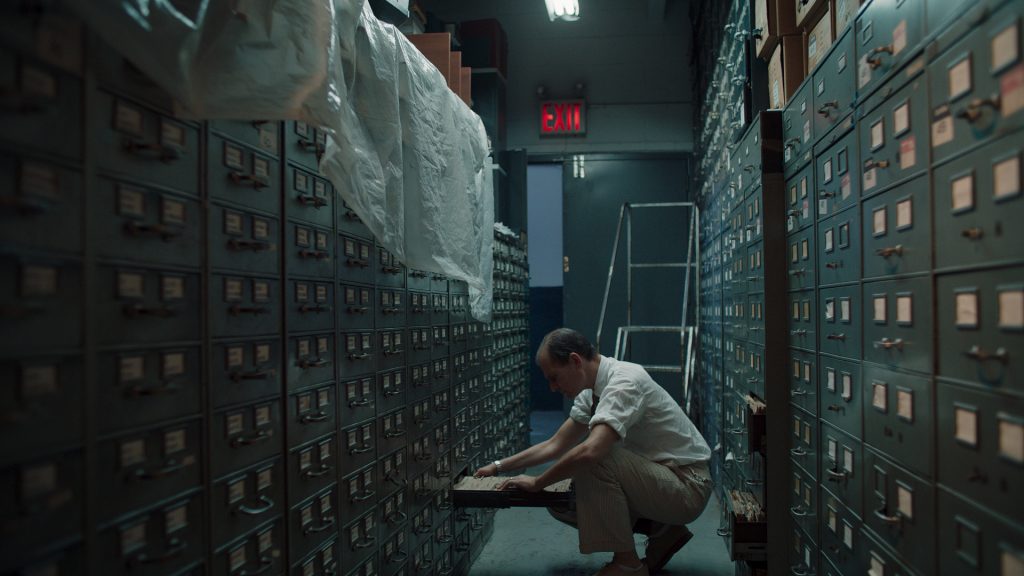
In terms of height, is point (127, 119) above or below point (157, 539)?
above

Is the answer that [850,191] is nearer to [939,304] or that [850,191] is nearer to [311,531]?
[939,304]

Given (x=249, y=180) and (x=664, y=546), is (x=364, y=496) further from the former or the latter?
(x=664, y=546)

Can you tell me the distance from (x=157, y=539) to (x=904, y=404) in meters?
1.38

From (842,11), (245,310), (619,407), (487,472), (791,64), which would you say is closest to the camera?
(245,310)

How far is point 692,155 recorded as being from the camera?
6402 mm

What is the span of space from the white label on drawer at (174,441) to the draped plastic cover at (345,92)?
558 millimetres

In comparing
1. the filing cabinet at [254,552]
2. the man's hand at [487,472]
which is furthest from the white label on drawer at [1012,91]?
the man's hand at [487,472]

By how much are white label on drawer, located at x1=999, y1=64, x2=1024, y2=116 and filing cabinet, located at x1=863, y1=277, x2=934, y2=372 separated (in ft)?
1.24

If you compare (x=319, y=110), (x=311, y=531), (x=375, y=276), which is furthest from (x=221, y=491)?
(x=375, y=276)

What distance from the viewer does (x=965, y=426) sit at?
116 centimetres

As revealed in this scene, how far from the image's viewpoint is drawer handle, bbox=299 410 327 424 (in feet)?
5.77

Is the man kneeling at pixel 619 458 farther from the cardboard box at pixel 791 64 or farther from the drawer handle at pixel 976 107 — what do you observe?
the drawer handle at pixel 976 107

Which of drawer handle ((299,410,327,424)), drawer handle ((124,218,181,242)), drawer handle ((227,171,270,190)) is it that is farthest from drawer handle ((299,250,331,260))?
drawer handle ((124,218,181,242))

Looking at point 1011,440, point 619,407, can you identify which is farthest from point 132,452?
point 619,407
